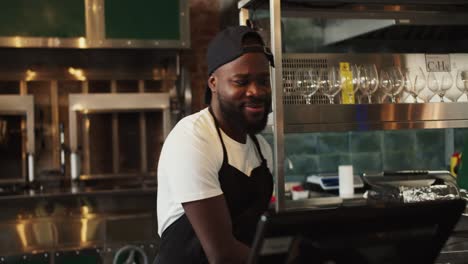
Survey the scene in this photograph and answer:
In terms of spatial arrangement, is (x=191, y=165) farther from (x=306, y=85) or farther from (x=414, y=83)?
(x=414, y=83)

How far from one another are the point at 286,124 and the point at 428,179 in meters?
0.92

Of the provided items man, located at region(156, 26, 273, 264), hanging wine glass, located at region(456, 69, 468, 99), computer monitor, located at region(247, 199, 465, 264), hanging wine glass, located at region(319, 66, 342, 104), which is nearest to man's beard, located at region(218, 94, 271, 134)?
man, located at region(156, 26, 273, 264)

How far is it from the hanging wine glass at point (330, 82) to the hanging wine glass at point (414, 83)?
13.7 inches

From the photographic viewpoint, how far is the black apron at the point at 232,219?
182 centimetres

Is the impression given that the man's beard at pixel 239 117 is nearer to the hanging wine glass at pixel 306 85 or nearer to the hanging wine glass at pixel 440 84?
the hanging wine glass at pixel 306 85

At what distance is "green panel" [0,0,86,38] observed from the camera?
379 cm

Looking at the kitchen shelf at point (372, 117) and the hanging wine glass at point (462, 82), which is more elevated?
the hanging wine glass at point (462, 82)

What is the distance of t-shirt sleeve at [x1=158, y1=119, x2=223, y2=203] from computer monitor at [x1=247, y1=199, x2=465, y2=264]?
613mm

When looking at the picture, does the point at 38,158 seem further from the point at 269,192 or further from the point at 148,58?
the point at 269,192

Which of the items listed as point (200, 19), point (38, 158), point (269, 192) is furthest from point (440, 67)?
point (38, 158)

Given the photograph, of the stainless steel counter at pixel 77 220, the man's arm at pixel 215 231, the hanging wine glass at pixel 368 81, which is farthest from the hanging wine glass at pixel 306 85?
the stainless steel counter at pixel 77 220

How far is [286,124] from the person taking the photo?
2531 millimetres

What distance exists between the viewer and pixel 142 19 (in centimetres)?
399

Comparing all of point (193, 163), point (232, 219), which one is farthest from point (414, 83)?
point (193, 163)
